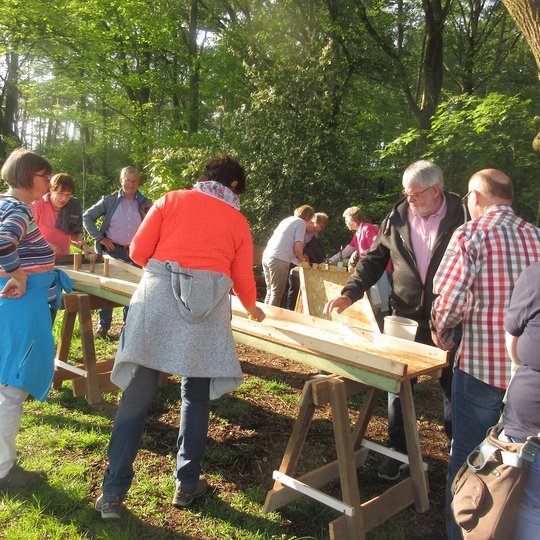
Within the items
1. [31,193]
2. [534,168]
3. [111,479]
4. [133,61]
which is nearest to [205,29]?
[133,61]

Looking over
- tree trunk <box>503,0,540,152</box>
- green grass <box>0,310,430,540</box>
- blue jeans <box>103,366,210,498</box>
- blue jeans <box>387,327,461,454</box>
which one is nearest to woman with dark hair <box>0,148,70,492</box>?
green grass <box>0,310,430,540</box>

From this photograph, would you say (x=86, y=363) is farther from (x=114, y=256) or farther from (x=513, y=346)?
(x=513, y=346)

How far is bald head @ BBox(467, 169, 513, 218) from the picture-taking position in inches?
86.2

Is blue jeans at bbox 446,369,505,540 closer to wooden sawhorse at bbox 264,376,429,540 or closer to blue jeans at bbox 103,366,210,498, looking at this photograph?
wooden sawhorse at bbox 264,376,429,540

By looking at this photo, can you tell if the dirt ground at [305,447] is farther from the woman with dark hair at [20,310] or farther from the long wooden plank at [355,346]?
the long wooden plank at [355,346]

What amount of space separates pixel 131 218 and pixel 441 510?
407 centimetres

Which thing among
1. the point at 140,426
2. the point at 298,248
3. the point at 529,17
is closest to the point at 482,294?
the point at 140,426

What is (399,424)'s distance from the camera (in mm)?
3191

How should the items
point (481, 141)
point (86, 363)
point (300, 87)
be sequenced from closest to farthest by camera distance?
point (86, 363), point (481, 141), point (300, 87)

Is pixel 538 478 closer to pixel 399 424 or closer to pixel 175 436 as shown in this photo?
pixel 399 424

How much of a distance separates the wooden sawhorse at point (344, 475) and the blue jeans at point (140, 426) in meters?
0.48

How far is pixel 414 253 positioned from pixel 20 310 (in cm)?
225

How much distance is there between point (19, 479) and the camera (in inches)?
113

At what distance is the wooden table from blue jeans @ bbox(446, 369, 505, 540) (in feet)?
0.68
